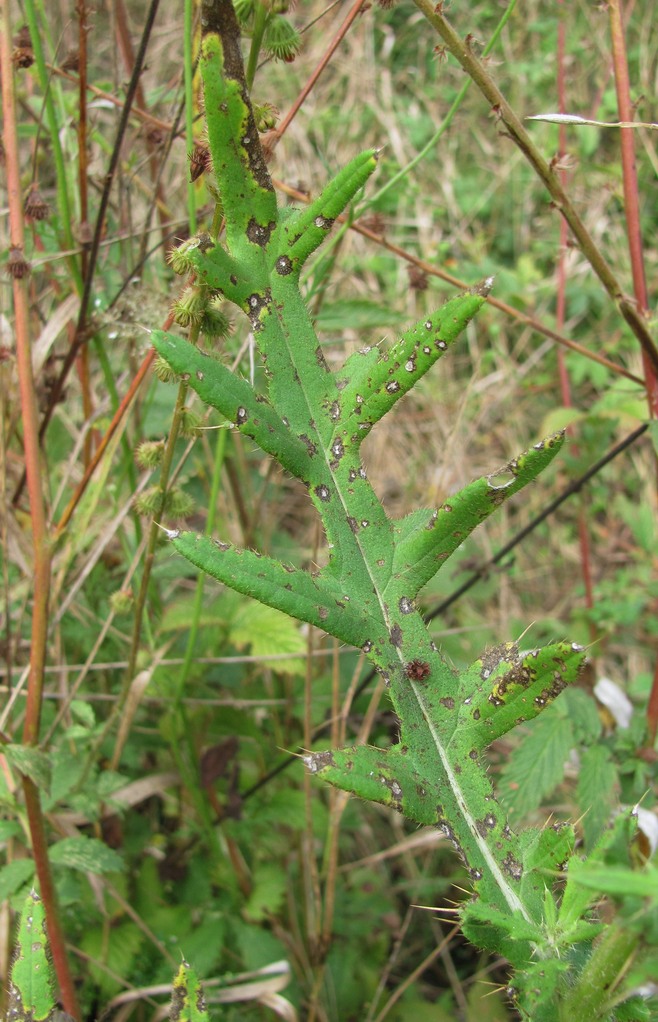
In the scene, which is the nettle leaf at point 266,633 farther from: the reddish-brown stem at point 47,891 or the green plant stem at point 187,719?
the reddish-brown stem at point 47,891

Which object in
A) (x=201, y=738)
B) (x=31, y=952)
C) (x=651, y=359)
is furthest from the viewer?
(x=201, y=738)

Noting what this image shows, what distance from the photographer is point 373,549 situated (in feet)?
4.16

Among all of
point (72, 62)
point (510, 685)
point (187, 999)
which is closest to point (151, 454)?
point (510, 685)

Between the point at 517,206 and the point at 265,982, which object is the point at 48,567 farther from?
the point at 517,206

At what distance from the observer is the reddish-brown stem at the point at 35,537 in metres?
1.65

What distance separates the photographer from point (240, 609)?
7.45 ft

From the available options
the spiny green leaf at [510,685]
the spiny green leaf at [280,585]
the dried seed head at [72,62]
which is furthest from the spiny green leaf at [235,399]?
the dried seed head at [72,62]

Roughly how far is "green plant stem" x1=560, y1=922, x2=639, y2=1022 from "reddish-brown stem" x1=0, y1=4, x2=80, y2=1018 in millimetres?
1062

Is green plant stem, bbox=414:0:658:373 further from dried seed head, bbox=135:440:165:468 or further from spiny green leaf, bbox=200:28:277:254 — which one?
dried seed head, bbox=135:440:165:468

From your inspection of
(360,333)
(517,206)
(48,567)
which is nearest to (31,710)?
(48,567)

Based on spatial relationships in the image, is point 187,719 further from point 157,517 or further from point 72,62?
point 72,62

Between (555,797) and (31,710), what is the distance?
201 centimetres

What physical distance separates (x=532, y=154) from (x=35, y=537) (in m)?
1.24

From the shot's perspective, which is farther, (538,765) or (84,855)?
(538,765)
